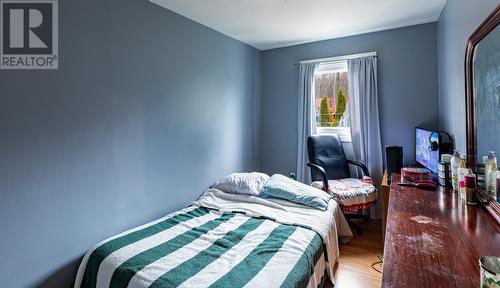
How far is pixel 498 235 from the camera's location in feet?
3.51

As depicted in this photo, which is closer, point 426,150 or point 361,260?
point 361,260

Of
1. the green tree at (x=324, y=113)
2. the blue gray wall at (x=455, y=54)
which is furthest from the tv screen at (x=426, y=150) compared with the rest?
the green tree at (x=324, y=113)

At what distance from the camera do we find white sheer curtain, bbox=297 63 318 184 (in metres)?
3.61

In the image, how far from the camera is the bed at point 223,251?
1444 mm

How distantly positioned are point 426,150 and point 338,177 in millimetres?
1048

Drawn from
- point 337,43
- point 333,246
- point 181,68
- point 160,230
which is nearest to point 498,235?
point 333,246

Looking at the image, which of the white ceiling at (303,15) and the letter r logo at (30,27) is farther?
the white ceiling at (303,15)

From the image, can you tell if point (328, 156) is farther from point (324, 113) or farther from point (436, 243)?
point (436, 243)

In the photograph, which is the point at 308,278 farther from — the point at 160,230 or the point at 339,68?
the point at 339,68

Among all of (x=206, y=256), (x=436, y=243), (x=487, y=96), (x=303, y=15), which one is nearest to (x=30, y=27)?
(x=206, y=256)

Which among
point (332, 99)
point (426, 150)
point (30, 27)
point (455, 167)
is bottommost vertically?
Result: point (455, 167)

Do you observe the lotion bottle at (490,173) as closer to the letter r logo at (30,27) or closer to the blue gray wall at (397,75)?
the blue gray wall at (397,75)

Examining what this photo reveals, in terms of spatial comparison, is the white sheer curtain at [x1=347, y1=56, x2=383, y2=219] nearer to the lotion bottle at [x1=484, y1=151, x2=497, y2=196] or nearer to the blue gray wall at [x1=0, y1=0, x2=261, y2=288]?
the blue gray wall at [x1=0, y1=0, x2=261, y2=288]

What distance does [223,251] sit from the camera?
1726mm
